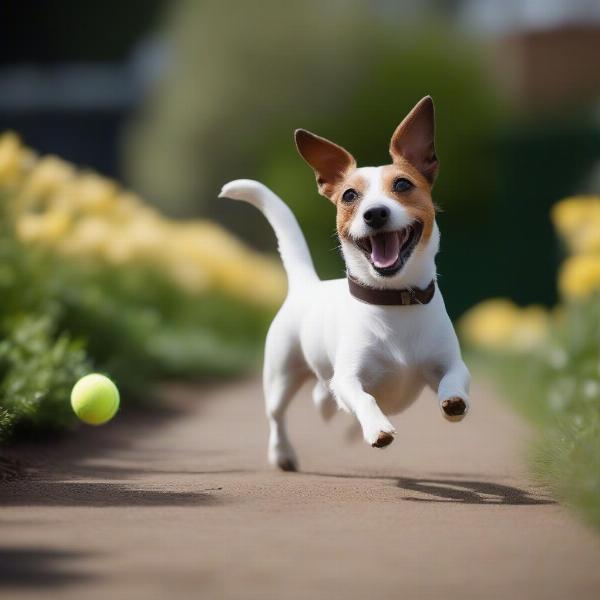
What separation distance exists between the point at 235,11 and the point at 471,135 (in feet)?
14.8

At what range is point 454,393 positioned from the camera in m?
4.47

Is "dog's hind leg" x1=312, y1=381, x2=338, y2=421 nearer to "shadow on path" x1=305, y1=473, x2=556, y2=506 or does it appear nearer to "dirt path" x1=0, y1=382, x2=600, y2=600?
"dirt path" x1=0, y1=382, x2=600, y2=600

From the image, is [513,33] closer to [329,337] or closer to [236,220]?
[236,220]

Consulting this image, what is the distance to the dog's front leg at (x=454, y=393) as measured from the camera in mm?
4453

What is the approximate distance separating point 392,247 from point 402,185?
0.24m

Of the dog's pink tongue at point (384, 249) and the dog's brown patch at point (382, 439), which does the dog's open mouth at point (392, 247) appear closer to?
the dog's pink tongue at point (384, 249)

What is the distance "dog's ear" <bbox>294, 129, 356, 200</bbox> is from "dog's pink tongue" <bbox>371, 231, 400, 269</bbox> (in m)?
0.47

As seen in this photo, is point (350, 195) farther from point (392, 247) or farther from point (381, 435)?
point (381, 435)

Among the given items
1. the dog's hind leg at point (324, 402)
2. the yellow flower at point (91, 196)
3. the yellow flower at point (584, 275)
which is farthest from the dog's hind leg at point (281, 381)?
the yellow flower at point (91, 196)

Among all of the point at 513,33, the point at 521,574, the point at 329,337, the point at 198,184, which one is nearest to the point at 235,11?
the point at 198,184

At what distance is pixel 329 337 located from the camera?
5086mm

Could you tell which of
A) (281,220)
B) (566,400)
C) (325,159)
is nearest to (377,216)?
(325,159)

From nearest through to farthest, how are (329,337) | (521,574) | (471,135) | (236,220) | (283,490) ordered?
1. (521,574)
2. (283,490)
3. (329,337)
4. (471,135)
5. (236,220)

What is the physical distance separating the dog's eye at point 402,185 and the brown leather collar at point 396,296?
15.1 inches
